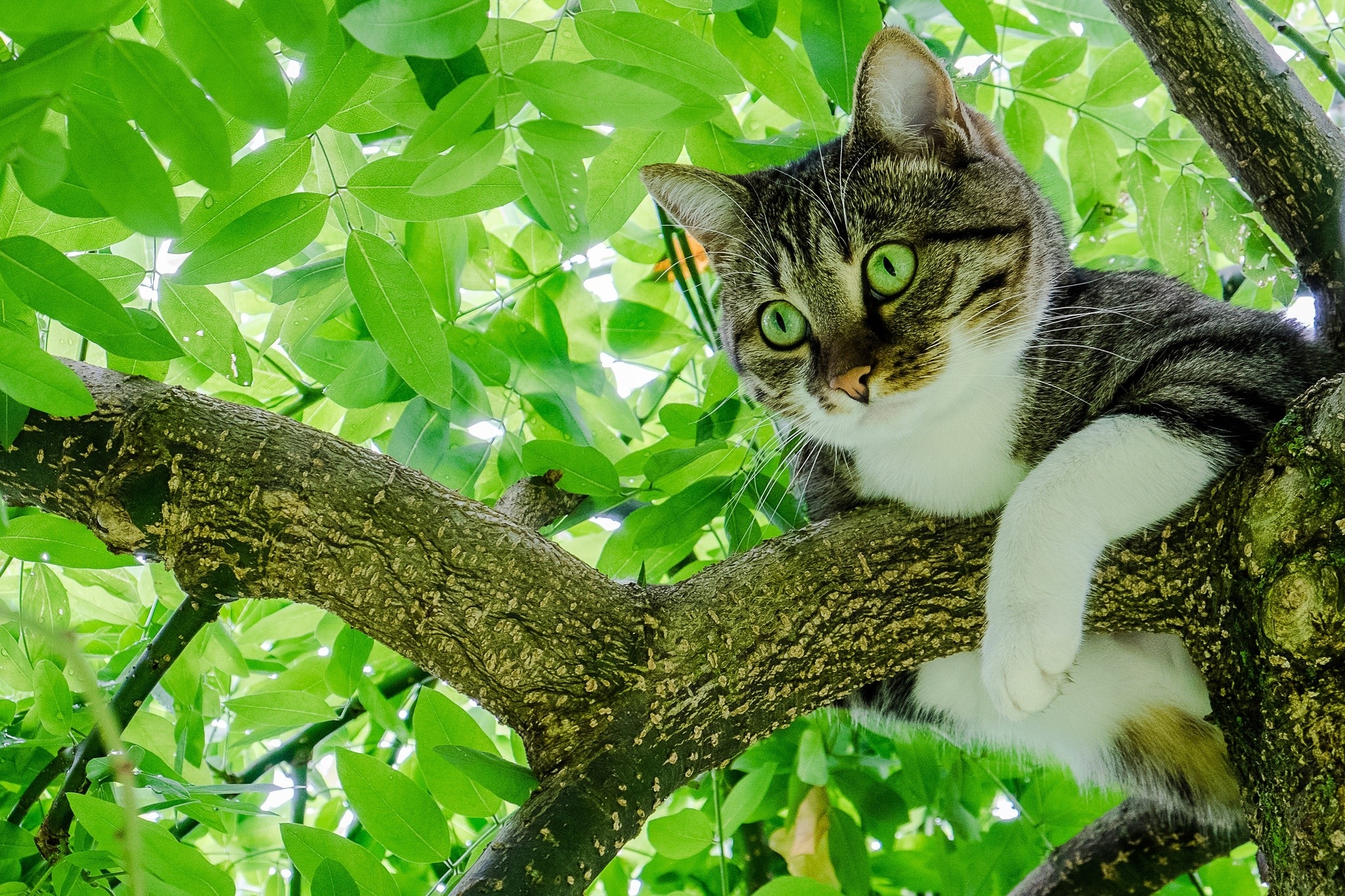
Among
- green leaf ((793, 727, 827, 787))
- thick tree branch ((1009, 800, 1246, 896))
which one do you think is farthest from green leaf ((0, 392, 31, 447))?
thick tree branch ((1009, 800, 1246, 896))

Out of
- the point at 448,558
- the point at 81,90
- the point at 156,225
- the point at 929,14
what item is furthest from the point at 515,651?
the point at 929,14

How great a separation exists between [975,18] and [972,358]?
71 cm

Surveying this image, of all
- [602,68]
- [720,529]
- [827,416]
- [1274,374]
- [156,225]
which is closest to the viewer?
[156,225]

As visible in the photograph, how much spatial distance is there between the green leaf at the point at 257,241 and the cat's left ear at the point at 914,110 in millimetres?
1124

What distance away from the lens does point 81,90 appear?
1.17 meters

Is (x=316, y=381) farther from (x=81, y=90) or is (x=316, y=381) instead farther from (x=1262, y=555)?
(x=1262, y=555)

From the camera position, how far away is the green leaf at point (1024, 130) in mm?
2393

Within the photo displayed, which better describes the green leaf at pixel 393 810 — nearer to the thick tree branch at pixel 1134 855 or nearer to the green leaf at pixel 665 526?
the green leaf at pixel 665 526

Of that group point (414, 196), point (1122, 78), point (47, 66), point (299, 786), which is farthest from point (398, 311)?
point (1122, 78)

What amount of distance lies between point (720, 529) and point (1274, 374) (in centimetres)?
140

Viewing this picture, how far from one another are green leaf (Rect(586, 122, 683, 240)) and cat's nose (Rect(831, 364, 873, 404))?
59 cm

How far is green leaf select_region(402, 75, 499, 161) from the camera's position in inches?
50.4

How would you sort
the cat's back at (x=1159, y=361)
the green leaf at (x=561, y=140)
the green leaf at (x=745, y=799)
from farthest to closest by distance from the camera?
the green leaf at (x=745, y=799), the cat's back at (x=1159, y=361), the green leaf at (x=561, y=140)

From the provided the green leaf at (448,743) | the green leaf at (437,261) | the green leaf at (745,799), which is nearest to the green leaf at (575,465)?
the green leaf at (437,261)
